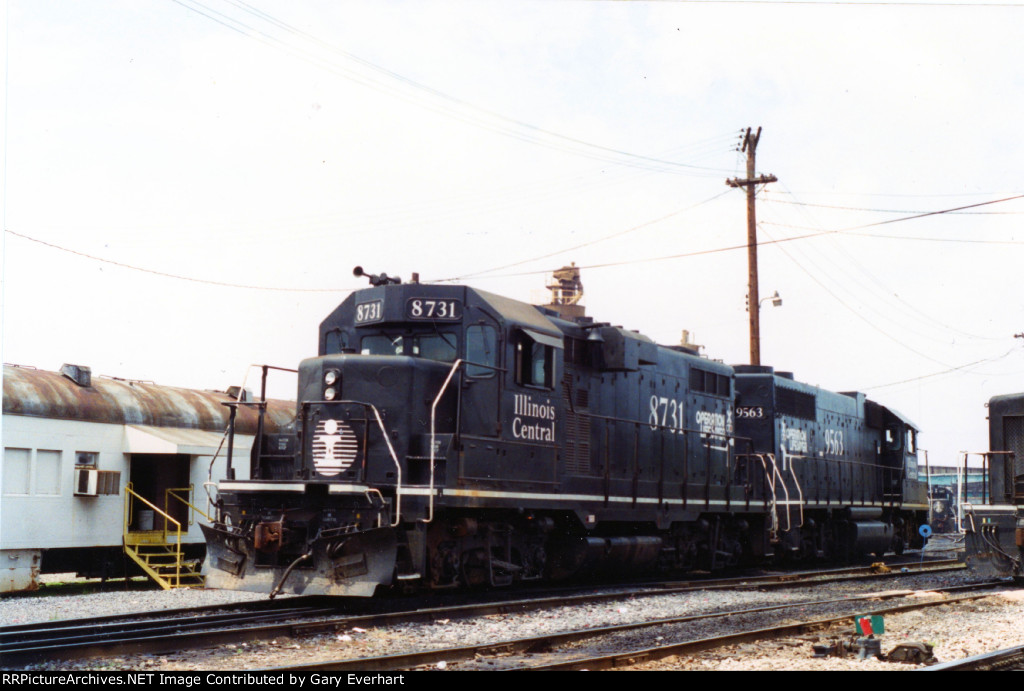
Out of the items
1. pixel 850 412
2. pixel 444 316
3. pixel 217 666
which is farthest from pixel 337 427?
pixel 850 412

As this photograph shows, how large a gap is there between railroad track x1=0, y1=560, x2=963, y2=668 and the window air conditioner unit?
602 cm

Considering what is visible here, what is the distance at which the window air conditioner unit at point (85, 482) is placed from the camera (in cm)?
1634

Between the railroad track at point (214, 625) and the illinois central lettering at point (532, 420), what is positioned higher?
the illinois central lettering at point (532, 420)

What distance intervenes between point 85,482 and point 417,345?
7971 mm

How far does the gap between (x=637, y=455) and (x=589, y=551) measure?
1.77 m

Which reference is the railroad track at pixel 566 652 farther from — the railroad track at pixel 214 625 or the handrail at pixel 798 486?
the handrail at pixel 798 486

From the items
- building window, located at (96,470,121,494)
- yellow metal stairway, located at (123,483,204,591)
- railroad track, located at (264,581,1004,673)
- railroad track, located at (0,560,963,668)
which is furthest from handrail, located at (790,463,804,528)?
building window, located at (96,470,121,494)

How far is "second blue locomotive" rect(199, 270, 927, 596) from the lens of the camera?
1019 centimetres

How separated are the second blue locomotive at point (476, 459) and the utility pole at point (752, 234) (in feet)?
20.7

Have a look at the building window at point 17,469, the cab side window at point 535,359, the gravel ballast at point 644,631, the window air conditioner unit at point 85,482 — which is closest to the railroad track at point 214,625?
the gravel ballast at point 644,631

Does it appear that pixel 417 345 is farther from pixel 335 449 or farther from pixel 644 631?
pixel 644 631

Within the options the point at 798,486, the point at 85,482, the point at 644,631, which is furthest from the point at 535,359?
the point at 85,482

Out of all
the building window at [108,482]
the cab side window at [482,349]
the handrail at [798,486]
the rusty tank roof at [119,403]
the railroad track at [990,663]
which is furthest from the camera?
the handrail at [798,486]
